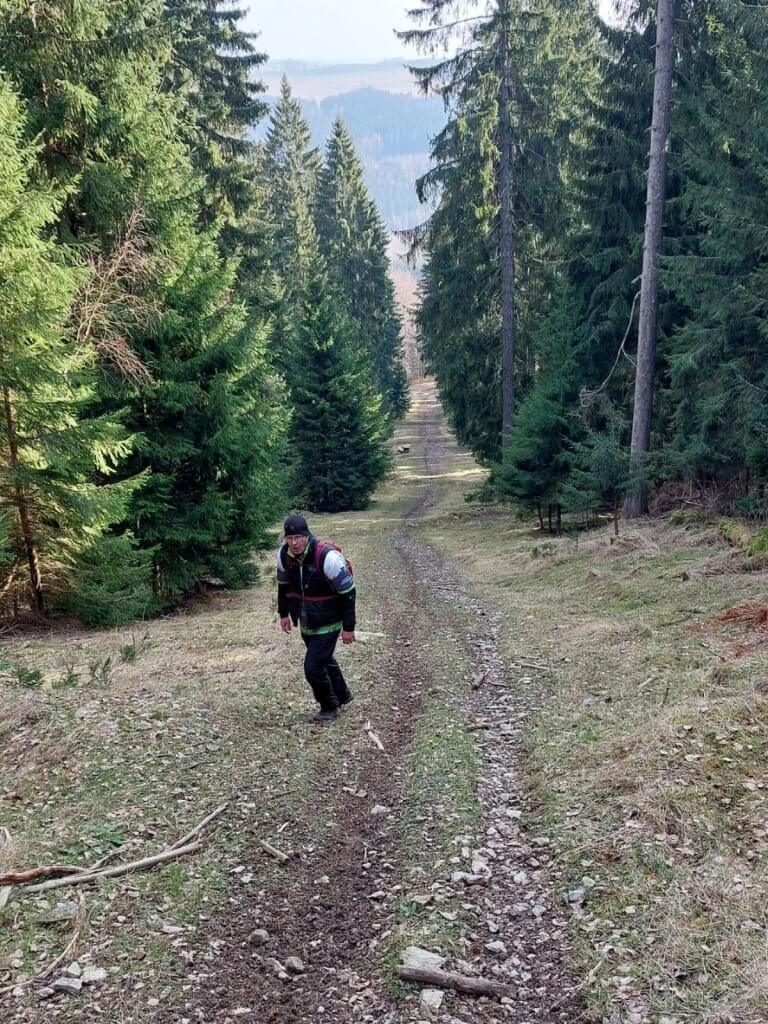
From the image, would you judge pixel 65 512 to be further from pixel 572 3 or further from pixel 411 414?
pixel 411 414

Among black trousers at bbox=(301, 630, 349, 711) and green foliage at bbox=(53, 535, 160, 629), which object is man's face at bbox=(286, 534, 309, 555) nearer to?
black trousers at bbox=(301, 630, 349, 711)

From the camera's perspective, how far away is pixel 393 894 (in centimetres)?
444

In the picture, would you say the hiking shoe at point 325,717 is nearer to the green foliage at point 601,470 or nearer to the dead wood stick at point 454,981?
the dead wood stick at point 454,981

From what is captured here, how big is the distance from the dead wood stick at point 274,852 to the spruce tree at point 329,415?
26.9m

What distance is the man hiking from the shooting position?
22.3ft

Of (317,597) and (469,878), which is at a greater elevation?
(317,597)

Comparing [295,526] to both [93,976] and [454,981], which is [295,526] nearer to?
[93,976]

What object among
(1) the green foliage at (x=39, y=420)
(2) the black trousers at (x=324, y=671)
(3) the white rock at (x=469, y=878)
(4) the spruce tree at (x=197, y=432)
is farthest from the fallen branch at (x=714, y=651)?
(4) the spruce tree at (x=197, y=432)

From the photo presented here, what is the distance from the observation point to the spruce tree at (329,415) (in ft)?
105

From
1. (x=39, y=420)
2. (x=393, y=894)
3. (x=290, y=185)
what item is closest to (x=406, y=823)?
(x=393, y=894)

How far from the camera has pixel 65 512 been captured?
10227 mm

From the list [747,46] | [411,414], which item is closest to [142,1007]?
[747,46]

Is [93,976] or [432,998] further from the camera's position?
[93,976]

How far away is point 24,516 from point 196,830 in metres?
7.06
